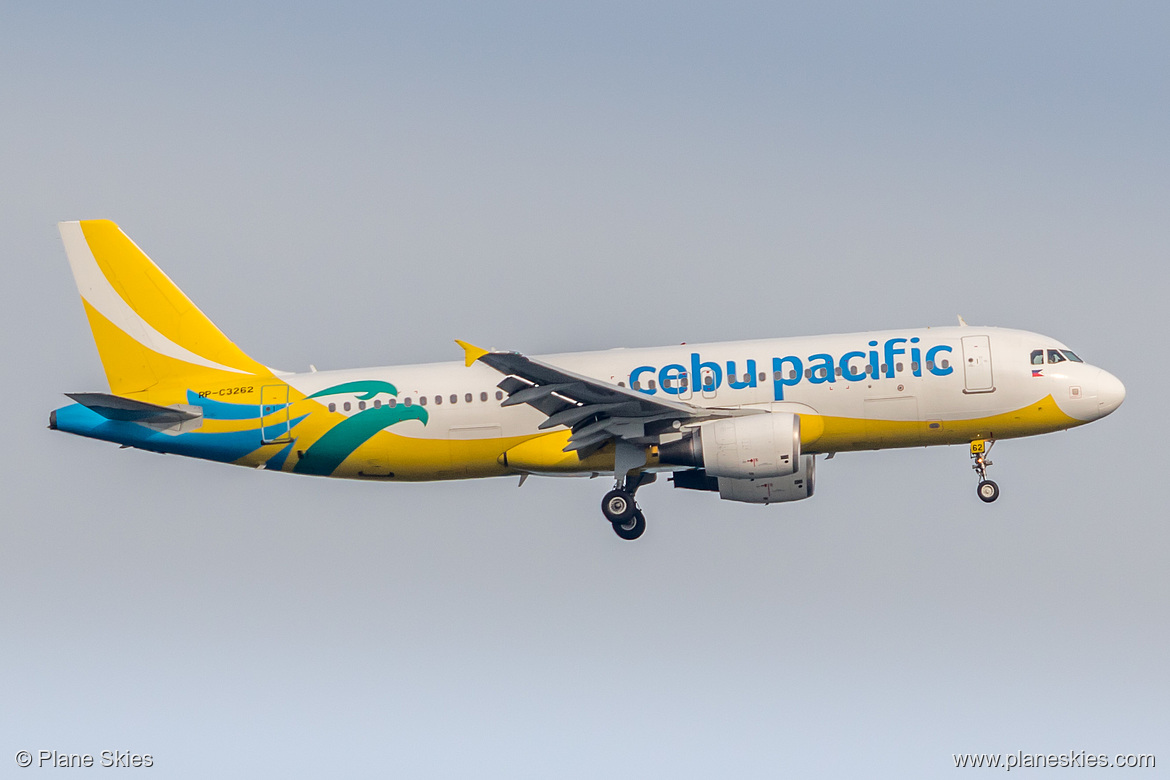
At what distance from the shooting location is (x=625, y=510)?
123 feet

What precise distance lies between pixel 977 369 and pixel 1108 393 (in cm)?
366

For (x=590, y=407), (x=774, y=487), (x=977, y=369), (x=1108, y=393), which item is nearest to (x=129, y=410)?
(x=590, y=407)

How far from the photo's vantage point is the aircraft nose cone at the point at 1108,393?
35.6 m

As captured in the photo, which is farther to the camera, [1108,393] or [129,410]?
[129,410]

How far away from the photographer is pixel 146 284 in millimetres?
39844

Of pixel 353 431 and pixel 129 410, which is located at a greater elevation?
Result: pixel 129 410

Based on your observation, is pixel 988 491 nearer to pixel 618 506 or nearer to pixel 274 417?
pixel 618 506

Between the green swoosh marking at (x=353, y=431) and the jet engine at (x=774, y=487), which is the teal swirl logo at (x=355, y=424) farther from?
the jet engine at (x=774, y=487)

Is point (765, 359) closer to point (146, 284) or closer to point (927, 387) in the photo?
point (927, 387)

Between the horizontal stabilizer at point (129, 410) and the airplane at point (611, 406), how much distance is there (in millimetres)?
55

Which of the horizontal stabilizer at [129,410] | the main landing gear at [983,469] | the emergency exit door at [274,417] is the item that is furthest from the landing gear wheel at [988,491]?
the horizontal stabilizer at [129,410]

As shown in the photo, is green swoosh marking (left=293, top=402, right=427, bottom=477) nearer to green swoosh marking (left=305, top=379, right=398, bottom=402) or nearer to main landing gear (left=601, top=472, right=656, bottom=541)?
green swoosh marking (left=305, top=379, right=398, bottom=402)

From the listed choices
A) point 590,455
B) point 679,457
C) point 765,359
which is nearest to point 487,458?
point 590,455

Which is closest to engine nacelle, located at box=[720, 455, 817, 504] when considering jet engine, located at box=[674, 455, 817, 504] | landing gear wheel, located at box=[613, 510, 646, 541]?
jet engine, located at box=[674, 455, 817, 504]
